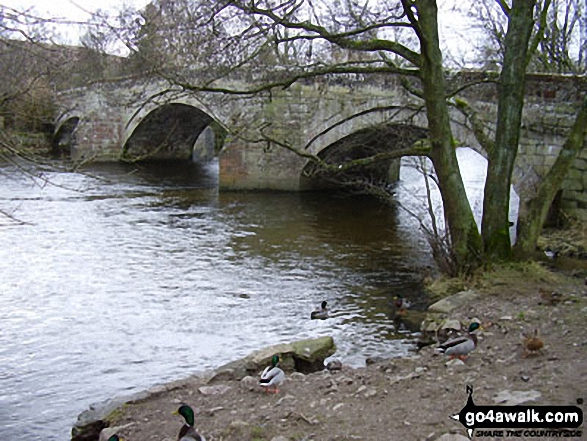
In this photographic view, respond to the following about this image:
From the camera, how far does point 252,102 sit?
17.5 m

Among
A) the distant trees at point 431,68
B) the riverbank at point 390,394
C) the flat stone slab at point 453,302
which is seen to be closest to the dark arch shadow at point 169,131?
the distant trees at point 431,68

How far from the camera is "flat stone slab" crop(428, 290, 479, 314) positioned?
6986 millimetres

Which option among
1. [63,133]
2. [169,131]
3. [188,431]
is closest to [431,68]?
[188,431]

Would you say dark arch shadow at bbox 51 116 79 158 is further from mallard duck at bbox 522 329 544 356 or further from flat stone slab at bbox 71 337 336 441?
mallard duck at bbox 522 329 544 356

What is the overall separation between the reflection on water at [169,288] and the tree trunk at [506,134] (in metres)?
1.18

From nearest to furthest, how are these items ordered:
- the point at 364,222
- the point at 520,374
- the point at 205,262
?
the point at 520,374, the point at 205,262, the point at 364,222

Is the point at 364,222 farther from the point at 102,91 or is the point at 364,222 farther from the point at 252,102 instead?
the point at 102,91

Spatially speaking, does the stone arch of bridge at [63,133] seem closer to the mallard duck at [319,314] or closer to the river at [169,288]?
the river at [169,288]

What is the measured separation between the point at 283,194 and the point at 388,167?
12.4 ft

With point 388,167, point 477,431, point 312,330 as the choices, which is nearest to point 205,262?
point 312,330

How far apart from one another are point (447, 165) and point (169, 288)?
3.78 meters

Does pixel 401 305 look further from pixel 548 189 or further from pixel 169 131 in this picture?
pixel 169 131

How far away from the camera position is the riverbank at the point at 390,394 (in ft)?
13.1

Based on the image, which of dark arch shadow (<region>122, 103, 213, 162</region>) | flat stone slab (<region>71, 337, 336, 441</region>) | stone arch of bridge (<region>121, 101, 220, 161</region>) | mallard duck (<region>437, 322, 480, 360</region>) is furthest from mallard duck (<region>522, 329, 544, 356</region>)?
dark arch shadow (<region>122, 103, 213, 162</region>)
